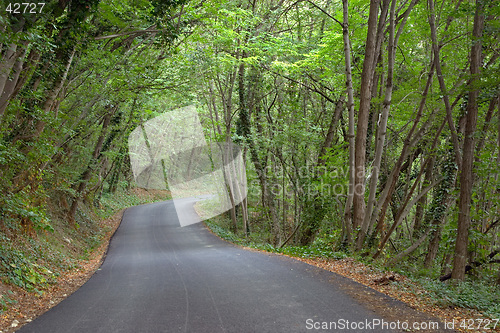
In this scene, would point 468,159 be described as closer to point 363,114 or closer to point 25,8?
point 363,114

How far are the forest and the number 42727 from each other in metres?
0.02

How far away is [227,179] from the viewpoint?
20.8 metres

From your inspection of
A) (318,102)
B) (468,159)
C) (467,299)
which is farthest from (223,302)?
(318,102)

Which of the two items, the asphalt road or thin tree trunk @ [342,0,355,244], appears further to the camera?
thin tree trunk @ [342,0,355,244]

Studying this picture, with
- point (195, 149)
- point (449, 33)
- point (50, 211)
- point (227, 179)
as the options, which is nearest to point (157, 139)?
point (195, 149)

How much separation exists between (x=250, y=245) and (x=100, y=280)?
771 centimetres

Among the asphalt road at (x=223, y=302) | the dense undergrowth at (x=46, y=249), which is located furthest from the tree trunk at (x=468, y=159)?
the dense undergrowth at (x=46, y=249)

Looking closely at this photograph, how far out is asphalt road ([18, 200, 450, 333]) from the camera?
5121 mm

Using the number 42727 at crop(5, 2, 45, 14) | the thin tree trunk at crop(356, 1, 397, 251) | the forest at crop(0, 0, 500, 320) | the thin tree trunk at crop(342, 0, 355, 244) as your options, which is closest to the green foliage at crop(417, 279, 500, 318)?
the forest at crop(0, 0, 500, 320)

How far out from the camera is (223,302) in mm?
6199

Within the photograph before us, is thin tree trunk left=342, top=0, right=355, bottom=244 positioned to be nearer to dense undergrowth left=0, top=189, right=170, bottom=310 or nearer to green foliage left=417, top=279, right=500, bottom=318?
green foliage left=417, top=279, right=500, bottom=318

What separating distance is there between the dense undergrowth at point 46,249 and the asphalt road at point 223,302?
109cm

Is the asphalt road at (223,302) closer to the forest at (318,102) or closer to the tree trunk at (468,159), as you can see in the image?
the forest at (318,102)

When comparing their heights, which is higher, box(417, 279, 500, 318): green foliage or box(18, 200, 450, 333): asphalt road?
box(417, 279, 500, 318): green foliage
